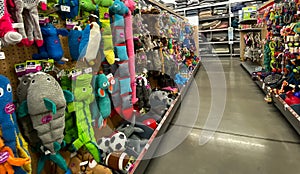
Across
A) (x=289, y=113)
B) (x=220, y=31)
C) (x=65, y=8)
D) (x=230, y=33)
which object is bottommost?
(x=289, y=113)

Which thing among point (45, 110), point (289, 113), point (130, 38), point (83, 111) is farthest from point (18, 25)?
point (289, 113)

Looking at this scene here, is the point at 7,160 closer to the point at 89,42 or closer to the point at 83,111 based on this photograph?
→ the point at 83,111

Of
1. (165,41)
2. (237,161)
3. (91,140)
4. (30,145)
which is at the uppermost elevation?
(165,41)

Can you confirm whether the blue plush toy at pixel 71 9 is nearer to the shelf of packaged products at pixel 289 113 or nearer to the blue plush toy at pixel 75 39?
the blue plush toy at pixel 75 39

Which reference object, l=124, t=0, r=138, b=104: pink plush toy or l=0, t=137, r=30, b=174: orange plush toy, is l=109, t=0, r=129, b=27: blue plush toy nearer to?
l=124, t=0, r=138, b=104: pink plush toy

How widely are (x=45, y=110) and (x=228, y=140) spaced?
193 centimetres

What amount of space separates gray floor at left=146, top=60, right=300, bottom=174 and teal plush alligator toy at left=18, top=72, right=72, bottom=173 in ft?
3.28

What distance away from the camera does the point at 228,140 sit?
226 cm

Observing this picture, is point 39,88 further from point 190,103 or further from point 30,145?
point 190,103

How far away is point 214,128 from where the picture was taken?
2.57 meters

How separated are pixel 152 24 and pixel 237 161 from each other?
2.04 meters

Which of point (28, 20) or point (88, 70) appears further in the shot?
point (88, 70)

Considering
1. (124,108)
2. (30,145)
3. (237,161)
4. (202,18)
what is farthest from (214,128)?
(202,18)

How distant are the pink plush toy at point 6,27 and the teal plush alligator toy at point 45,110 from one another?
23 centimetres
